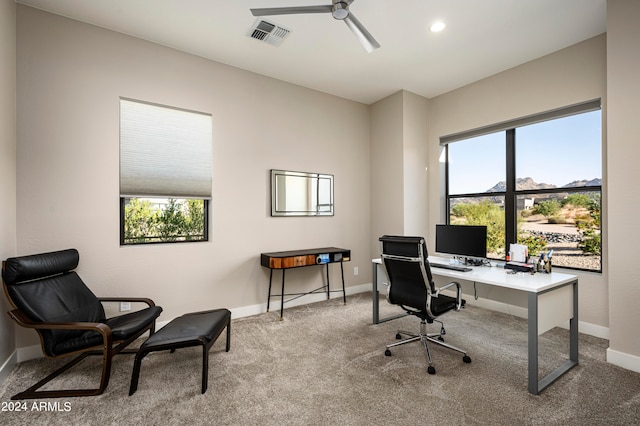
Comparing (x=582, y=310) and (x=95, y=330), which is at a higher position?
(x=95, y=330)

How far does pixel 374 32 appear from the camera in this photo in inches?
120

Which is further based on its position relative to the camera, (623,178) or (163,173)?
(163,173)

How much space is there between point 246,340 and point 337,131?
327 centimetres

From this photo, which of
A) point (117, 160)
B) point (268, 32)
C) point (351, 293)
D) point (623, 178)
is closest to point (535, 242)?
point (623, 178)

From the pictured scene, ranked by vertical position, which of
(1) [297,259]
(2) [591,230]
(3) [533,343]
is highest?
(2) [591,230]

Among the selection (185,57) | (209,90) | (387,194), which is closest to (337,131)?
(387,194)

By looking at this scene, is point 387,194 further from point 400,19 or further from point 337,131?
point 400,19

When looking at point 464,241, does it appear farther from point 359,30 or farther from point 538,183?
point 359,30

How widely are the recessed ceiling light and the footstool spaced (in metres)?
3.47

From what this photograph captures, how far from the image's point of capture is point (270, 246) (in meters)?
4.00

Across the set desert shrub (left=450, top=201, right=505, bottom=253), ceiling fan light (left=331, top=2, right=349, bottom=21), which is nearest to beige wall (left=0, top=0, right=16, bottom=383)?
ceiling fan light (left=331, top=2, right=349, bottom=21)

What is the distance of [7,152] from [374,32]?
350 cm

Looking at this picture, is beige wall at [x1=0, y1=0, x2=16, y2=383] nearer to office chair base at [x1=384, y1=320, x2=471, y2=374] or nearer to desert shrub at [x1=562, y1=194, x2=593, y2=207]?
office chair base at [x1=384, y1=320, x2=471, y2=374]

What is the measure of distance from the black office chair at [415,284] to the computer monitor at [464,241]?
748 millimetres
